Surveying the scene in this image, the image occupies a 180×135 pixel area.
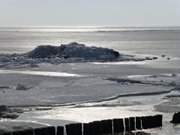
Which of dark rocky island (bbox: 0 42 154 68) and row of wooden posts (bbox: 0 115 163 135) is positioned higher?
row of wooden posts (bbox: 0 115 163 135)

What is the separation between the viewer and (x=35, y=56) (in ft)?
244

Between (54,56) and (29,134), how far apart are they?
55.5 metres

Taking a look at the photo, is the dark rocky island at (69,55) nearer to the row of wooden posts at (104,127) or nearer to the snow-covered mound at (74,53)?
the snow-covered mound at (74,53)

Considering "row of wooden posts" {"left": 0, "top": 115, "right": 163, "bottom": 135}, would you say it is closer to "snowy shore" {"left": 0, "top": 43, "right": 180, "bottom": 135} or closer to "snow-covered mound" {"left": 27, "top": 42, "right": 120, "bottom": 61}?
"snowy shore" {"left": 0, "top": 43, "right": 180, "bottom": 135}

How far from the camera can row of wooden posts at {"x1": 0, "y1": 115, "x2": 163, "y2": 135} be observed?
1953cm

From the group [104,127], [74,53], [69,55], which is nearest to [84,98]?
[104,127]

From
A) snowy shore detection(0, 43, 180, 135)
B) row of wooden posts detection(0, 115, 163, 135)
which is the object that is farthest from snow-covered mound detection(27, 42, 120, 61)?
row of wooden posts detection(0, 115, 163, 135)

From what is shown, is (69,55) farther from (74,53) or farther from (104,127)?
(104,127)

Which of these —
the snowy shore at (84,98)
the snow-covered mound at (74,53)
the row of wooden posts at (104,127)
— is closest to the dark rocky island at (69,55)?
the snow-covered mound at (74,53)

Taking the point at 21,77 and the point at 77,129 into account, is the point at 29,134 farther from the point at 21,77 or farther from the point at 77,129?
Answer: the point at 21,77

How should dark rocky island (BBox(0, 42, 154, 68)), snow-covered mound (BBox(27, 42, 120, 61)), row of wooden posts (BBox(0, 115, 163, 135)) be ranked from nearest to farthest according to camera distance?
row of wooden posts (BBox(0, 115, 163, 135)) → dark rocky island (BBox(0, 42, 154, 68)) → snow-covered mound (BBox(27, 42, 120, 61))

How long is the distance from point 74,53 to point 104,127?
55.0 m

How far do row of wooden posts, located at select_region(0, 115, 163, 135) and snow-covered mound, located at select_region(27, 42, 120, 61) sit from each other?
50091 millimetres

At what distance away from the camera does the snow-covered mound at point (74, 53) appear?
7419cm
